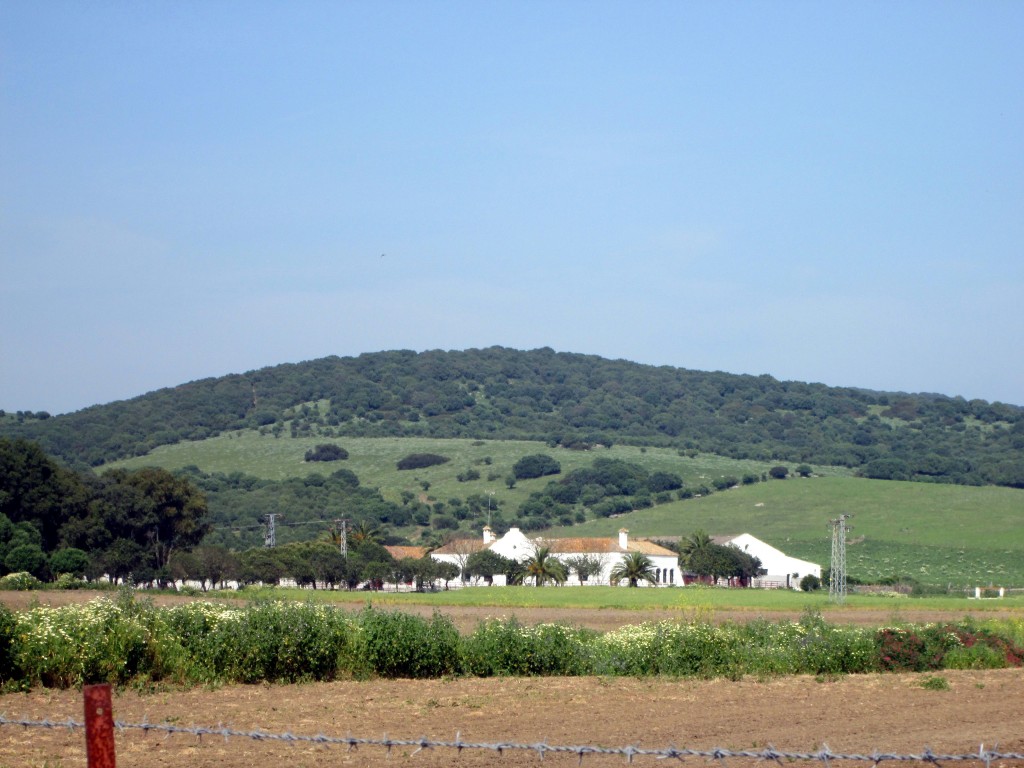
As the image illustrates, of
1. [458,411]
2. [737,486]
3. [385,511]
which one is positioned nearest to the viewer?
[385,511]

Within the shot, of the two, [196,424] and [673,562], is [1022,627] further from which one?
[196,424]

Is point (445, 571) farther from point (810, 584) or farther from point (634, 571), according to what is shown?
point (810, 584)

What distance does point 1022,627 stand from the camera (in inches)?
1230

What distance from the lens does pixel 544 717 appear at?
16.3 meters

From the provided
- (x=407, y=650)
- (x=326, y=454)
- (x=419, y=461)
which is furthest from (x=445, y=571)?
(x=326, y=454)

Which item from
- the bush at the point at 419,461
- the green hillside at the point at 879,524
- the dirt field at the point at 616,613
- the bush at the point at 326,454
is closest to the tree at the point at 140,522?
the dirt field at the point at 616,613

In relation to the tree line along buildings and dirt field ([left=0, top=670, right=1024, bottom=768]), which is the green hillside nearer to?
the tree line along buildings

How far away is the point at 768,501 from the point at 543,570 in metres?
44.1

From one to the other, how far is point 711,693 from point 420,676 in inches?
215

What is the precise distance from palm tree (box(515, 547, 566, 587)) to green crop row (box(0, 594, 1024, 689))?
59.4m

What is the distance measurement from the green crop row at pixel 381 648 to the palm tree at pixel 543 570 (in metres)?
59.4

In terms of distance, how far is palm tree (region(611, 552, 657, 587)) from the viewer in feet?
275

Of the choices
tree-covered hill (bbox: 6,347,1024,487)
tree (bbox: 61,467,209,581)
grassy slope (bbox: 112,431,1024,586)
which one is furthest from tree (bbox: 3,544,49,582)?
tree-covered hill (bbox: 6,347,1024,487)

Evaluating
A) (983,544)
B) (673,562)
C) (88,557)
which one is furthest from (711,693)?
(983,544)
